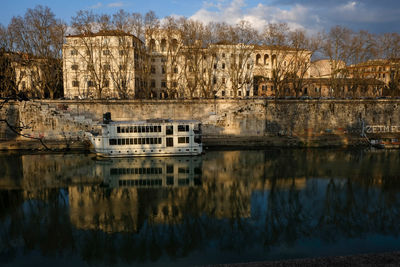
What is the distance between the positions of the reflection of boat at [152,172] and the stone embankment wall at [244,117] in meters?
9.28

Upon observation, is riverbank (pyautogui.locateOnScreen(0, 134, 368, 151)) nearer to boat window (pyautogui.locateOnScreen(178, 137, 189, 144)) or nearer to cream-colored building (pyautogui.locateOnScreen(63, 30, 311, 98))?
boat window (pyautogui.locateOnScreen(178, 137, 189, 144))

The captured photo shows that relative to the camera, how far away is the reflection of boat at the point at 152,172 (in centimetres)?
2383

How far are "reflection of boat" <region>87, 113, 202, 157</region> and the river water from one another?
163 cm

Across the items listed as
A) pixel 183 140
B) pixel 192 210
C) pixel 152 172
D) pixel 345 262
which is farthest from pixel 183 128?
pixel 345 262

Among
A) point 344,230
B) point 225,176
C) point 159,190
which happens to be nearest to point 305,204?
point 344,230

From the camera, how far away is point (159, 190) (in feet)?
72.6

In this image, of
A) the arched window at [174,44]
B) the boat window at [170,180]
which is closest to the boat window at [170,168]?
the boat window at [170,180]

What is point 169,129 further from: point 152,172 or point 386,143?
point 386,143

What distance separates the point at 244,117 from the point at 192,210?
908 inches

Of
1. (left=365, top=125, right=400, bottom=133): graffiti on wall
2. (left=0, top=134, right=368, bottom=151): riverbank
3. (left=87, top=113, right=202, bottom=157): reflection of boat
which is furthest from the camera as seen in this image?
(left=365, top=125, right=400, bottom=133): graffiti on wall

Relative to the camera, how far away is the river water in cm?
1369

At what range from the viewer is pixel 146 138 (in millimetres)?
31453

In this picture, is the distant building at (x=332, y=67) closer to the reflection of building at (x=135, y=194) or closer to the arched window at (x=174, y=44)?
the arched window at (x=174, y=44)

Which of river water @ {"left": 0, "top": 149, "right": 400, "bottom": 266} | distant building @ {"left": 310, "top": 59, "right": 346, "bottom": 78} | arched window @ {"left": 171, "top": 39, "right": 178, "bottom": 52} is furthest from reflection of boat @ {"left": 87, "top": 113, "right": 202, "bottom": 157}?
distant building @ {"left": 310, "top": 59, "right": 346, "bottom": 78}
